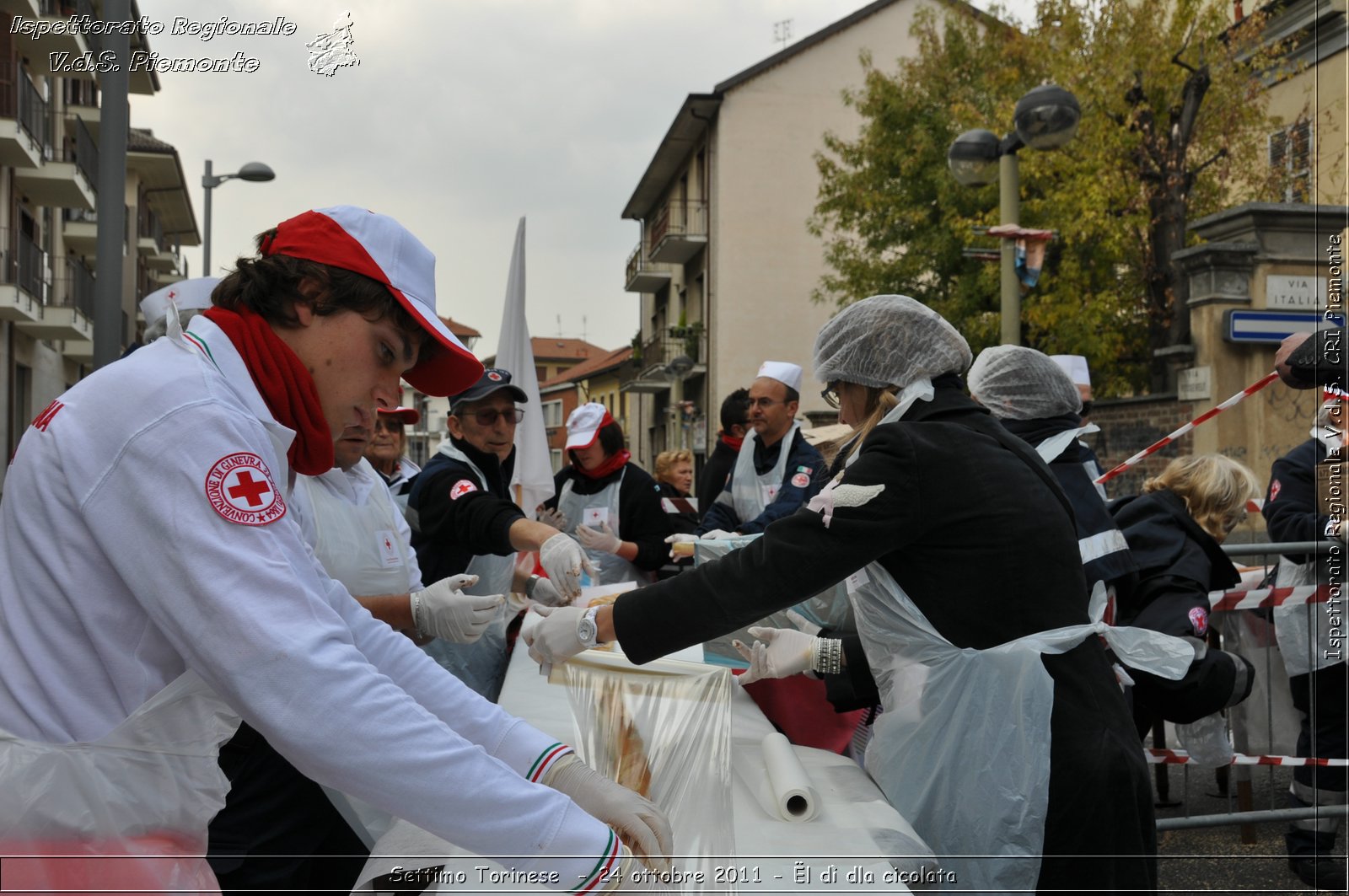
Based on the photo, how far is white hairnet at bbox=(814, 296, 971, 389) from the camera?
2.61 m

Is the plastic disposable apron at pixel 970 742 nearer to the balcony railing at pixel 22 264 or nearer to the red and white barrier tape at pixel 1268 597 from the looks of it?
the red and white barrier tape at pixel 1268 597

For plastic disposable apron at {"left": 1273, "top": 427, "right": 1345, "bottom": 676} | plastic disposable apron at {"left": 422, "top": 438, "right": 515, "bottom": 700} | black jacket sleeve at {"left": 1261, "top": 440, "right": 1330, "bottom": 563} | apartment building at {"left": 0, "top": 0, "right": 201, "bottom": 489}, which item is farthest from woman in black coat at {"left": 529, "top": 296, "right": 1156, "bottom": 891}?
apartment building at {"left": 0, "top": 0, "right": 201, "bottom": 489}

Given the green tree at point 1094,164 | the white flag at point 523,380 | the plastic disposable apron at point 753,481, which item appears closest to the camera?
the white flag at point 523,380

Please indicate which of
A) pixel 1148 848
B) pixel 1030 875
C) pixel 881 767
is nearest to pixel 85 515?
pixel 881 767

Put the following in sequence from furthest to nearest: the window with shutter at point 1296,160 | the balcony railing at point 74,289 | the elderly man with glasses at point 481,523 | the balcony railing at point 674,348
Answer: the balcony railing at point 674,348
the balcony railing at point 74,289
the window with shutter at point 1296,160
the elderly man with glasses at point 481,523

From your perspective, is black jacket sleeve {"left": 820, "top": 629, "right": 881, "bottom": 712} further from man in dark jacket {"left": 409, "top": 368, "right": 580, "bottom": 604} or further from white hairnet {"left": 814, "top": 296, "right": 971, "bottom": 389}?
man in dark jacket {"left": 409, "top": 368, "right": 580, "bottom": 604}

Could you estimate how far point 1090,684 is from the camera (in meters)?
→ 2.34

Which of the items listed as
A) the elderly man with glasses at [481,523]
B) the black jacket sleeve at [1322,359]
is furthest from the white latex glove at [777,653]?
the black jacket sleeve at [1322,359]

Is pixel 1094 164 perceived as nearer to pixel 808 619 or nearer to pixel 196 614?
pixel 808 619

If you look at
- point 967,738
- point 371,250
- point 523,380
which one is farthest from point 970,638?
point 523,380

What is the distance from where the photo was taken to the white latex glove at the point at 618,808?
1674 millimetres

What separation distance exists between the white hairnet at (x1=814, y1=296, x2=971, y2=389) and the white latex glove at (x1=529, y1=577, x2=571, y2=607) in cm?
141

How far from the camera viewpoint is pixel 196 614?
4.14 ft

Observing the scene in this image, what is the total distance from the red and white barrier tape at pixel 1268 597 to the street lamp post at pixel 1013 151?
206 centimetres
